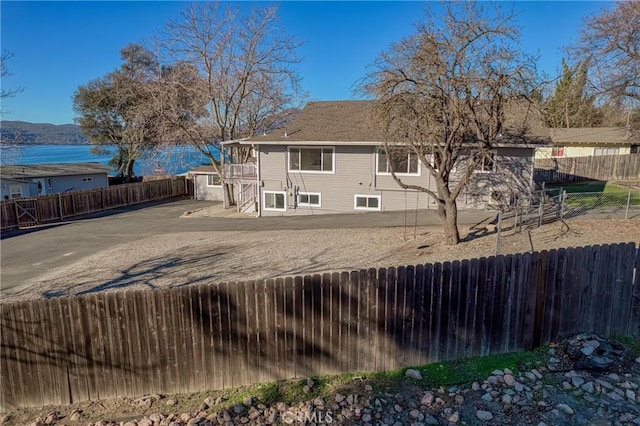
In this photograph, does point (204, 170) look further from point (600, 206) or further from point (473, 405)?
point (473, 405)

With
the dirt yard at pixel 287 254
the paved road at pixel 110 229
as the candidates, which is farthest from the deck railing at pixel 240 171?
the dirt yard at pixel 287 254

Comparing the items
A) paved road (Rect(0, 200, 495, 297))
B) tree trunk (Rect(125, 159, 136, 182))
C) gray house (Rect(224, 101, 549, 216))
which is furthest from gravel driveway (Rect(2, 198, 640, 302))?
tree trunk (Rect(125, 159, 136, 182))

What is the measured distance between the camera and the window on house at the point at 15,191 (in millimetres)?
27897

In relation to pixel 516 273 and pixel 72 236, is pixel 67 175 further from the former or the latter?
pixel 516 273

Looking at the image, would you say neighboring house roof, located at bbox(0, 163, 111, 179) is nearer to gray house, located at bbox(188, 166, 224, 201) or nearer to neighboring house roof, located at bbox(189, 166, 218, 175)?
neighboring house roof, located at bbox(189, 166, 218, 175)

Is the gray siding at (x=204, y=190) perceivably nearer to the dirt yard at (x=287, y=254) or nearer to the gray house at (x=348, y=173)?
the gray house at (x=348, y=173)

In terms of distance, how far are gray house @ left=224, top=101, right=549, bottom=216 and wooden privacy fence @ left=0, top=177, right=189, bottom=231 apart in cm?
1382

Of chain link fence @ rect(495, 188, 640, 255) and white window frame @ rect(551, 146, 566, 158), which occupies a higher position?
white window frame @ rect(551, 146, 566, 158)

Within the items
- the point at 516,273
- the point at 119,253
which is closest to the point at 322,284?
the point at 516,273

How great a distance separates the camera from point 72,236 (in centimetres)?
1920

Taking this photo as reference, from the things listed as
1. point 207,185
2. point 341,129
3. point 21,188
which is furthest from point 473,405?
point 21,188

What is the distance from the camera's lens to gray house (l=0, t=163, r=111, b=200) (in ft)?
91.8

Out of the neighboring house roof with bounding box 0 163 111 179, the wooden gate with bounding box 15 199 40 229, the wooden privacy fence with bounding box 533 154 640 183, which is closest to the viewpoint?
the wooden gate with bounding box 15 199 40 229

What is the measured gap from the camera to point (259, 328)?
16.8 feet
